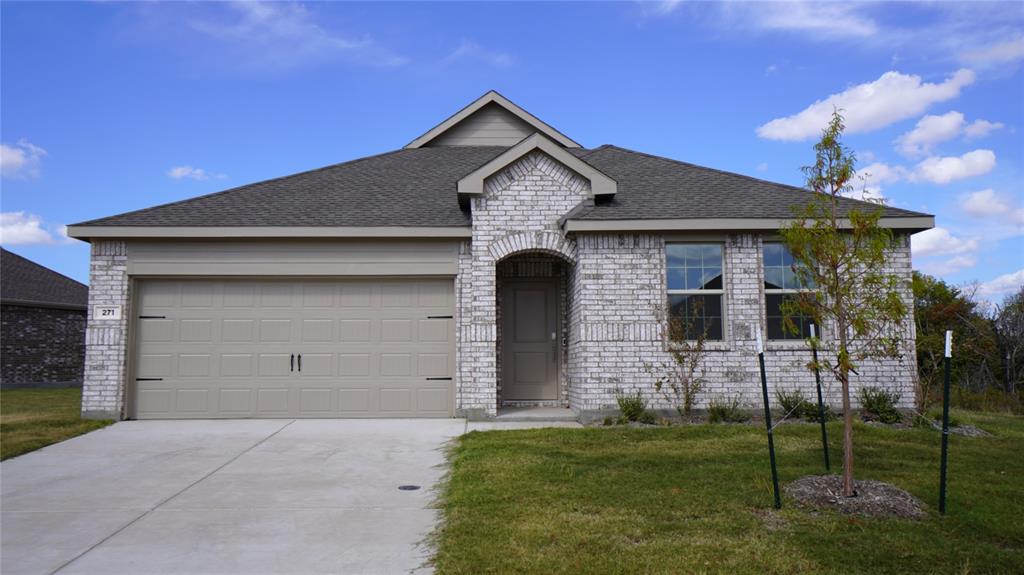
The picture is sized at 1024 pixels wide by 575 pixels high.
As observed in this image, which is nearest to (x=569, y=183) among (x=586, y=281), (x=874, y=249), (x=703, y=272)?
(x=586, y=281)

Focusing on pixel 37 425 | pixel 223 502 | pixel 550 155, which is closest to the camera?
pixel 223 502

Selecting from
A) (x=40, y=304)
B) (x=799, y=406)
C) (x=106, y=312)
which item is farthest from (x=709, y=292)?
(x=40, y=304)

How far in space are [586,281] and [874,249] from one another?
552 cm

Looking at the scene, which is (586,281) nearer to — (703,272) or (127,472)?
(703,272)

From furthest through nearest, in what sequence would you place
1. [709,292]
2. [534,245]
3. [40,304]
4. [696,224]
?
1. [40,304]
2. [534,245]
3. [709,292]
4. [696,224]

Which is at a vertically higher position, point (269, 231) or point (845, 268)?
point (269, 231)

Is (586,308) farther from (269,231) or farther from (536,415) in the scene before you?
(269,231)

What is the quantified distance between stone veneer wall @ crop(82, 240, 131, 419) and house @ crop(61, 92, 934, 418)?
23 mm

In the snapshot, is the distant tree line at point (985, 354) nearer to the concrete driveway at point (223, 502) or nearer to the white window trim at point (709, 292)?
the white window trim at point (709, 292)

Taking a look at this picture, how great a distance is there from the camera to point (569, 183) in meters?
12.0

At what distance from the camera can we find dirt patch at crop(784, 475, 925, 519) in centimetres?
586

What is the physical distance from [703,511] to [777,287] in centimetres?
652

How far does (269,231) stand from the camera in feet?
38.5

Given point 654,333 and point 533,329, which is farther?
point 533,329
